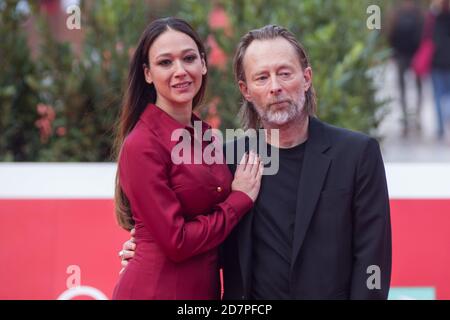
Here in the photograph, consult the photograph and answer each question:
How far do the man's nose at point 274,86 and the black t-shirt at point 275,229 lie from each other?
0.88 ft

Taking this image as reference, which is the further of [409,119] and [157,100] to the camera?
[409,119]

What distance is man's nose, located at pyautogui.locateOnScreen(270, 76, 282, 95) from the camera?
339cm

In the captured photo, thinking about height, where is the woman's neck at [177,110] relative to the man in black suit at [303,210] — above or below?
above

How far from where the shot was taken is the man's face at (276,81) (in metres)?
3.42

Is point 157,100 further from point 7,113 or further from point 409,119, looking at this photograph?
point 409,119

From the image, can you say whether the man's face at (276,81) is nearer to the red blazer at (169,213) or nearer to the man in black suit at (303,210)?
the man in black suit at (303,210)

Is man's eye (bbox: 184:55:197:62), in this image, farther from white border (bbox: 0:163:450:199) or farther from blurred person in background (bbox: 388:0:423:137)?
blurred person in background (bbox: 388:0:423:137)

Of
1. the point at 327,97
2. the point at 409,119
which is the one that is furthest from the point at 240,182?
the point at 409,119

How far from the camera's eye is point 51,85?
296 inches

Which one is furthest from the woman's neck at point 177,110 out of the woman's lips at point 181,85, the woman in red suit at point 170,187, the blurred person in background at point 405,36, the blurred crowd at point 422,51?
the blurred person in background at point 405,36

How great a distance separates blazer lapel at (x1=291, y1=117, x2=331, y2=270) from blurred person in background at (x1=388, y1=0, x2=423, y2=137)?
8415mm

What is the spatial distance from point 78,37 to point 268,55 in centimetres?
493

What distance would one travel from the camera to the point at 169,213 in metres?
3.27

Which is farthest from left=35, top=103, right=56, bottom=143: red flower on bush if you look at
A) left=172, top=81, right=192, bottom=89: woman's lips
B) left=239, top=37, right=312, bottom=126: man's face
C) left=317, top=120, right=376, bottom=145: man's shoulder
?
left=317, top=120, right=376, bottom=145: man's shoulder
